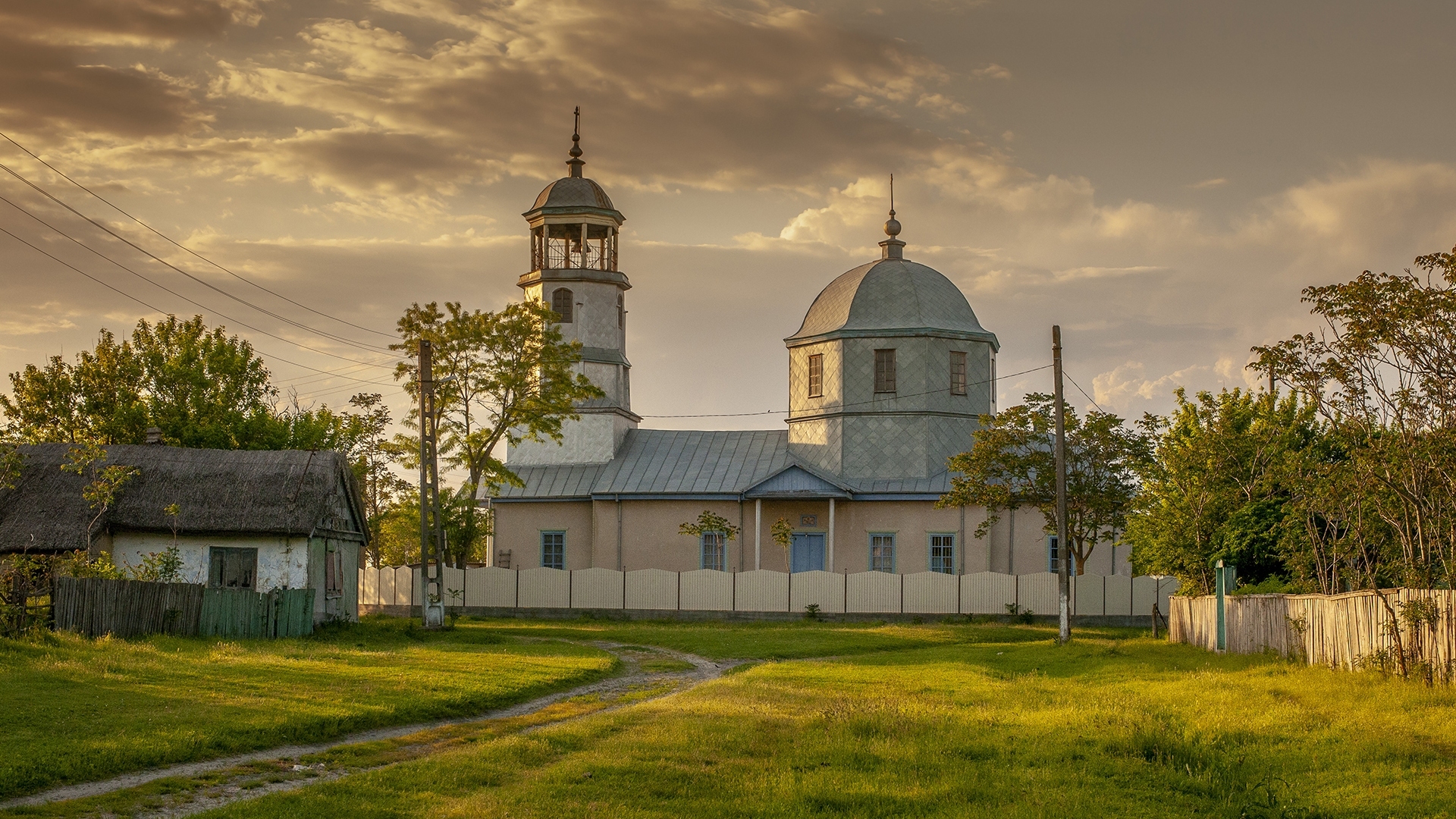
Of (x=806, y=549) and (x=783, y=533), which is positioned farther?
(x=806, y=549)

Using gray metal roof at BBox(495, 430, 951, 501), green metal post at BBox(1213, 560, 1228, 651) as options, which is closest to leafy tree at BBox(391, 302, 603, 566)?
gray metal roof at BBox(495, 430, 951, 501)

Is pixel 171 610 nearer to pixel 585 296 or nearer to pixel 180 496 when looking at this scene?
pixel 180 496

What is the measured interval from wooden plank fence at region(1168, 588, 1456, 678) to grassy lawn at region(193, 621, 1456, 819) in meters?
0.58

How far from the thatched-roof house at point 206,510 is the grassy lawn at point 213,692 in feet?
16.6

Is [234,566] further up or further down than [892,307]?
further down

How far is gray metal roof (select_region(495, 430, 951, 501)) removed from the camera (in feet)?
143

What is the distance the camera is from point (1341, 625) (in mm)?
20172

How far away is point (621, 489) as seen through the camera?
149ft

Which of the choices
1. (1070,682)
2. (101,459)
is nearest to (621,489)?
(101,459)

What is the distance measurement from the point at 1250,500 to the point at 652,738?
2062cm

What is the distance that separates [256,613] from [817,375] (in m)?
23.8

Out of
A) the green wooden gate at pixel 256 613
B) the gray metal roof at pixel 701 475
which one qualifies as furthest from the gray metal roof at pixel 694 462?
the green wooden gate at pixel 256 613

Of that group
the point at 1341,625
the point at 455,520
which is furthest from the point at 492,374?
the point at 1341,625

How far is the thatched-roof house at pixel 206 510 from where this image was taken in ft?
102
